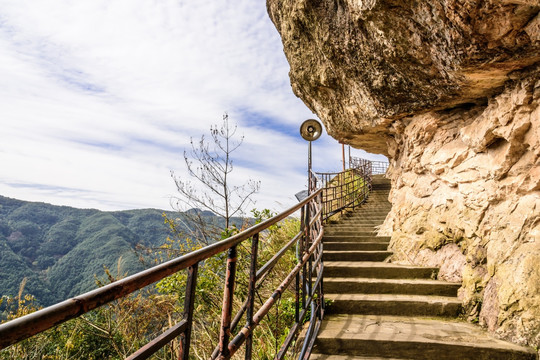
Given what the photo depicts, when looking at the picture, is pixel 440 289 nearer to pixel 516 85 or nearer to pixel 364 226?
pixel 516 85

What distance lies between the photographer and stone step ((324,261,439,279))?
4.26 metres

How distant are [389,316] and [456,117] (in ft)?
10.0

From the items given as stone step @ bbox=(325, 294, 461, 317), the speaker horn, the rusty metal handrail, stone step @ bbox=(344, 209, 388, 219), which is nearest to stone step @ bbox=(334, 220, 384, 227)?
stone step @ bbox=(344, 209, 388, 219)

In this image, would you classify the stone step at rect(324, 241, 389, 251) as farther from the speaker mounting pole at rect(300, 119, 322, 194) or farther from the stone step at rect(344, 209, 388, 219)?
the stone step at rect(344, 209, 388, 219)

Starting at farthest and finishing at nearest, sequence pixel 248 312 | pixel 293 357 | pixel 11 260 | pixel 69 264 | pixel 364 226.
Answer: pixel 69 264 < pixel 11 260 < pixel 364 226 < pixel 293 357 < pixel 248 312

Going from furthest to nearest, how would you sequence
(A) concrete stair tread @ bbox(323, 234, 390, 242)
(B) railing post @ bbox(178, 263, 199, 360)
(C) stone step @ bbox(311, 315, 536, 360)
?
(A) concrete stair tread @ bbox(323, 234, 390, 242), (C) stone step @ bbox(311, 315, 536, 360), (B) railing post @ bbox(178, 263, 199, 360)

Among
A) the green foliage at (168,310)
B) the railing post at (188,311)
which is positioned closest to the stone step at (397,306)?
the green foliage at (168,310)

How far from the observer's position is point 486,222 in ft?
12.0

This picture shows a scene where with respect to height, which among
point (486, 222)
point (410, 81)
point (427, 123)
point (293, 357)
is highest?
point (410, 81)

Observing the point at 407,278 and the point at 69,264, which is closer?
the point at 407,278

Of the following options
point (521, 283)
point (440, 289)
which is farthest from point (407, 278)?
point (521, 283)

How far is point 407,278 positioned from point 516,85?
2610mm

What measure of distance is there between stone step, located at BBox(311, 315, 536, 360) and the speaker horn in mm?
5427

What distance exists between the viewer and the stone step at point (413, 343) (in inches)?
104
